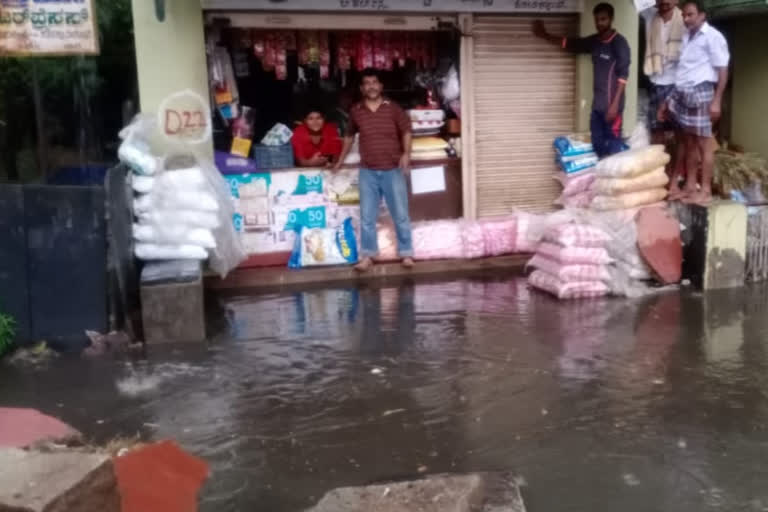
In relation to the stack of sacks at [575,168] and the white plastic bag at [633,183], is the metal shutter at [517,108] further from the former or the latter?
the white plastic bag at [633,183]

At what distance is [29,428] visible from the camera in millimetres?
4137

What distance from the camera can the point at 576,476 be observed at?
386 cm

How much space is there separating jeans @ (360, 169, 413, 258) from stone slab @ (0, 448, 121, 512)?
18.0ft

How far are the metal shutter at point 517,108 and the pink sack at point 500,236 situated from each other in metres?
0.31

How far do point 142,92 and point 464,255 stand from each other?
12.1 ft

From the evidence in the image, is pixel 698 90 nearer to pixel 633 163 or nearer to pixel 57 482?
pixel 633 163

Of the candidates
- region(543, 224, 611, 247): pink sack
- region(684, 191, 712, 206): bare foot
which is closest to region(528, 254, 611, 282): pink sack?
region(543, 224, 611, 247): pink sack

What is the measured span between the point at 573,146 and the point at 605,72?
85 centimetres

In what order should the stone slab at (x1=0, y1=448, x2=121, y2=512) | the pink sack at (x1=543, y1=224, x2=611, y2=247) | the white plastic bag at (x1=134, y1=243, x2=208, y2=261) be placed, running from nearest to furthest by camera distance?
the stone slab at (x1=0, y1=448, x2=121, y2=512), the white plastic bag at (x1=134, y1=243, x2=208, y2=261), the pink sack at (x1=543, y1=224, x2=611, y2=247)

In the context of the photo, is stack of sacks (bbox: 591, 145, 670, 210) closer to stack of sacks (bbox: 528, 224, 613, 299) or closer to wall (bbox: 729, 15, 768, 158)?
stack of sacks (bbox: 528, 224, 613, 299)

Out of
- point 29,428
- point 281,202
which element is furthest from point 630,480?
point 281,202

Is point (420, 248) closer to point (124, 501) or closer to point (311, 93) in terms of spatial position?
point (311, 93)

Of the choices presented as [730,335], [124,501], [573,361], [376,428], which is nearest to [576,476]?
[376,428]

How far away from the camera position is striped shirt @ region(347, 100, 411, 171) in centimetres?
787
